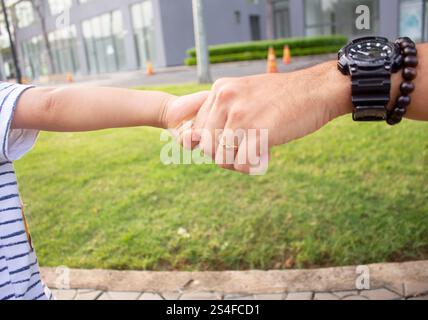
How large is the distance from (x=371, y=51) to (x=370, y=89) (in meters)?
0.14

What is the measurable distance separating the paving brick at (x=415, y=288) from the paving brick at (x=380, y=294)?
0.08m

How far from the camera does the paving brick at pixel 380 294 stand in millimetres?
2468

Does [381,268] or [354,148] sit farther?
[354,148]

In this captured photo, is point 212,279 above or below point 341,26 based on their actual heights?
below

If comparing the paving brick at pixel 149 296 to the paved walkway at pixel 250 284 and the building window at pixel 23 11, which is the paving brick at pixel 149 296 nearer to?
the paved walkway at pixel 250 284

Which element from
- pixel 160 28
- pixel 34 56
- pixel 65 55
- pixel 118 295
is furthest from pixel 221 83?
pixel 65 55

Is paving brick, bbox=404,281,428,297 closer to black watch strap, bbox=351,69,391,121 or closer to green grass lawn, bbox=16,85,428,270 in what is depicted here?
green grass lawn, bbox=16,85,428,270

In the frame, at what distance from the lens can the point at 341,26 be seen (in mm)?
22484

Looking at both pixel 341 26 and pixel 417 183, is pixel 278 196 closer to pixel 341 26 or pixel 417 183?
pixel 417 183

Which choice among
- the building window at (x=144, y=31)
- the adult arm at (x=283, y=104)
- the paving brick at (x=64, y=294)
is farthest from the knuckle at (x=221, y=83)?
the building window at (x=144, y=31)

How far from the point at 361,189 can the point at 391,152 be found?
1083 millimetres

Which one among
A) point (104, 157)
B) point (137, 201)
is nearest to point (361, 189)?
point (137, 201)

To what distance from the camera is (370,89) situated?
108 cm

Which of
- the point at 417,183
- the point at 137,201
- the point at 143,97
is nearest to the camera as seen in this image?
the point at 143,97
